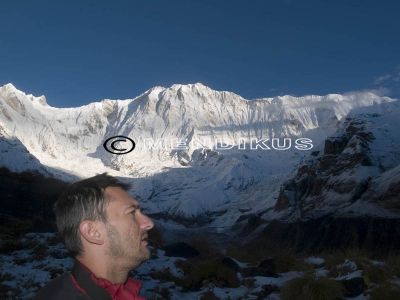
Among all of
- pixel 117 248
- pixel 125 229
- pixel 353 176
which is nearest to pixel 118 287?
pixel 117 248

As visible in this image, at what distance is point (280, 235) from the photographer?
117 metres

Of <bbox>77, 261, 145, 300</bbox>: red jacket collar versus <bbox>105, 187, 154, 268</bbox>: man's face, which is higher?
<bbox>105, 187, 154, 268</bbox>: man's face

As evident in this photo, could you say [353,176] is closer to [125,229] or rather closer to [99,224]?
[125,229]

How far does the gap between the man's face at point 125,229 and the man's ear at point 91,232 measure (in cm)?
6

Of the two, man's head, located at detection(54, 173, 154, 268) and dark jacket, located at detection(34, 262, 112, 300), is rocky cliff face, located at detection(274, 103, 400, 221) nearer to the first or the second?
man's head, located at detection(54, 173, 154, 268)

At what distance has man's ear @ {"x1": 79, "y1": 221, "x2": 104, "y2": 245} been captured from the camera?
348 centimetres

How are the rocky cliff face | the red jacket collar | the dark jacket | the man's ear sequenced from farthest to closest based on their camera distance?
1. the rocky cliff face
2. the man's ear
3. the red jacket collar
4. the dark jacket

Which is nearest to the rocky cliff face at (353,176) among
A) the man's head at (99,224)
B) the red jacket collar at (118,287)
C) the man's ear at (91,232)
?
the red jacket collar at (118,287)

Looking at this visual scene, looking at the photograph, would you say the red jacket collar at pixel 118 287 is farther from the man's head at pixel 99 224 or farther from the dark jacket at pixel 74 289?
the man's head at pixel 99 224

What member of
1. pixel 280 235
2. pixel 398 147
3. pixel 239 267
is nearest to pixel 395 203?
pixel 280 235

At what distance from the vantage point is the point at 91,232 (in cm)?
350

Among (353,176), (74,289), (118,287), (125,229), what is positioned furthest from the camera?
(353,176)

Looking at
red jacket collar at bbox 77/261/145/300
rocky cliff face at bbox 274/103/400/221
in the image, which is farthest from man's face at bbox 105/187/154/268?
rocky cliff face at bbox 274/103/400/221

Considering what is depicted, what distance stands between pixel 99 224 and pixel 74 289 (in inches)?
20.6
